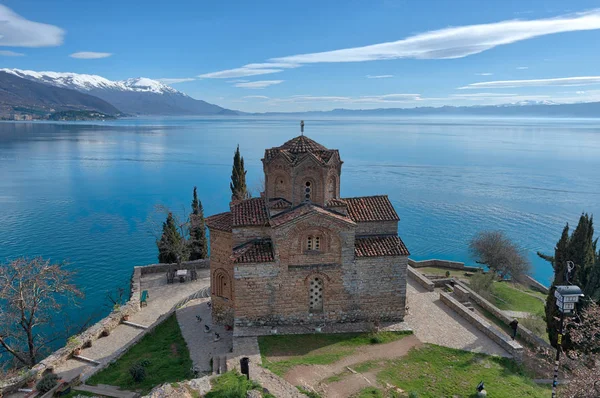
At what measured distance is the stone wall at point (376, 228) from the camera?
20.8 meters

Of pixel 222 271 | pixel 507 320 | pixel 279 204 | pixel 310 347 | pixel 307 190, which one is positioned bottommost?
pixel 507 320

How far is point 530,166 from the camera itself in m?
101

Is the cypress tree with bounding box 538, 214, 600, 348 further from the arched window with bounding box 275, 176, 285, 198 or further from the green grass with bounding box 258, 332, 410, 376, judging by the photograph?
the arched window with bounding box 275, 176, 285, 198

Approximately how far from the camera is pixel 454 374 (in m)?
16.4

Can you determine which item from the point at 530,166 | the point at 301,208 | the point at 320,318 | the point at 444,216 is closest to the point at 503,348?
the point at 320,318

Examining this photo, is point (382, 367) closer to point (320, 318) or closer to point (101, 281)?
point (320, 318)

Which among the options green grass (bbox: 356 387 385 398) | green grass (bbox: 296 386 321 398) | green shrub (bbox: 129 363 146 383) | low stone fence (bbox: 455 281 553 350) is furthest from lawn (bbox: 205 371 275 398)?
low stone fence (bbox: 455 281 553 350)

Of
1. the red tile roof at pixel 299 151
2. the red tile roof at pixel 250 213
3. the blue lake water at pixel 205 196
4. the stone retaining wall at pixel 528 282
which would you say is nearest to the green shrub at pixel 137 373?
the red tile roof at pixel 250 213

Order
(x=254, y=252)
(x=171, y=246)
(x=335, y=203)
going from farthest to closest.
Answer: (x=171, y=246) → (x=335, y=203) → (x=254, y=252)

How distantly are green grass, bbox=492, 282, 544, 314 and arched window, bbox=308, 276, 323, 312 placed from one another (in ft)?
45.4

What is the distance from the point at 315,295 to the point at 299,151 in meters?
7.08

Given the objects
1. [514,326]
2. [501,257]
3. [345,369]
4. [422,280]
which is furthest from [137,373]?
[501,257]

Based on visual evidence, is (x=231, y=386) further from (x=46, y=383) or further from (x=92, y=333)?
(x=92, y=333)

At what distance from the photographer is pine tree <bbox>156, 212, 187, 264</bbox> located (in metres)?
30.8
